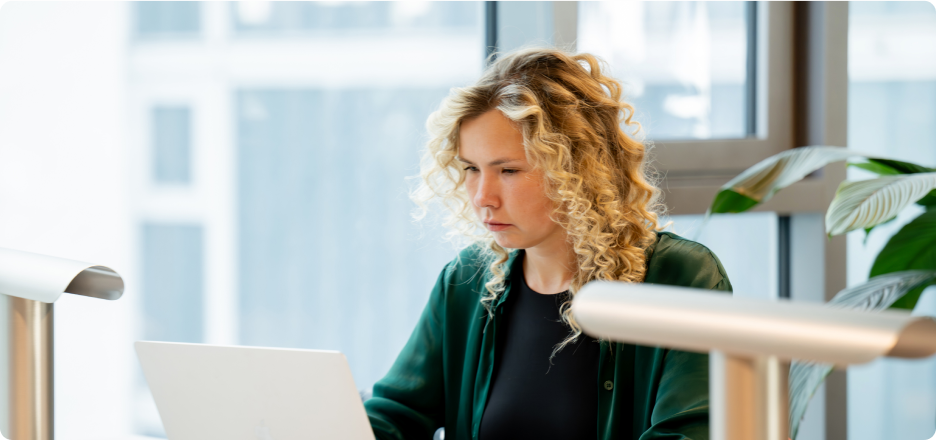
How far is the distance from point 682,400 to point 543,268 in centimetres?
42

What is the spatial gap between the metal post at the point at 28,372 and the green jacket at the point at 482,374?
0.82 meters

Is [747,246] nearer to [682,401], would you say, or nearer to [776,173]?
[682,401]

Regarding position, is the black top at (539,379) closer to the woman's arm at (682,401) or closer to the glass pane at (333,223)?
the woman's arm at (682,401)

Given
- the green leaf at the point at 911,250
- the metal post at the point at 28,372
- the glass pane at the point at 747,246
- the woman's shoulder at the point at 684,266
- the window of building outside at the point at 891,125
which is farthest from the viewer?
the glass pane at the point at 747,246

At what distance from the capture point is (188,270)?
6.42ft

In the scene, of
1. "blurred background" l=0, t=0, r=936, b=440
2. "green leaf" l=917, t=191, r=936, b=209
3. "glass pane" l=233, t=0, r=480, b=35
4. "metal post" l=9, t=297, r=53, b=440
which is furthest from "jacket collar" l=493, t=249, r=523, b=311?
"metal post" l=9, t=297, r=53, b=440

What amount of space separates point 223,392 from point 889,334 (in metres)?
0.81

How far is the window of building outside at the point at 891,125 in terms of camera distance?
1.83 meters

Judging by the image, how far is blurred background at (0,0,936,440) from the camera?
1.84m

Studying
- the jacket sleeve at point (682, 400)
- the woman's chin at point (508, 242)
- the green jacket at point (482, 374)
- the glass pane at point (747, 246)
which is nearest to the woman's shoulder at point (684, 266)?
the green jacket at point (482, 374)

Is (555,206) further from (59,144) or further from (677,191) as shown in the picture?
(59,144)

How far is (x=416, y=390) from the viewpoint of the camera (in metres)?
1.47

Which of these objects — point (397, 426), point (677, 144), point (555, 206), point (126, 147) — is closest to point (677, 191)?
point (677, 144)

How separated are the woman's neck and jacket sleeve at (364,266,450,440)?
22 centimetres
